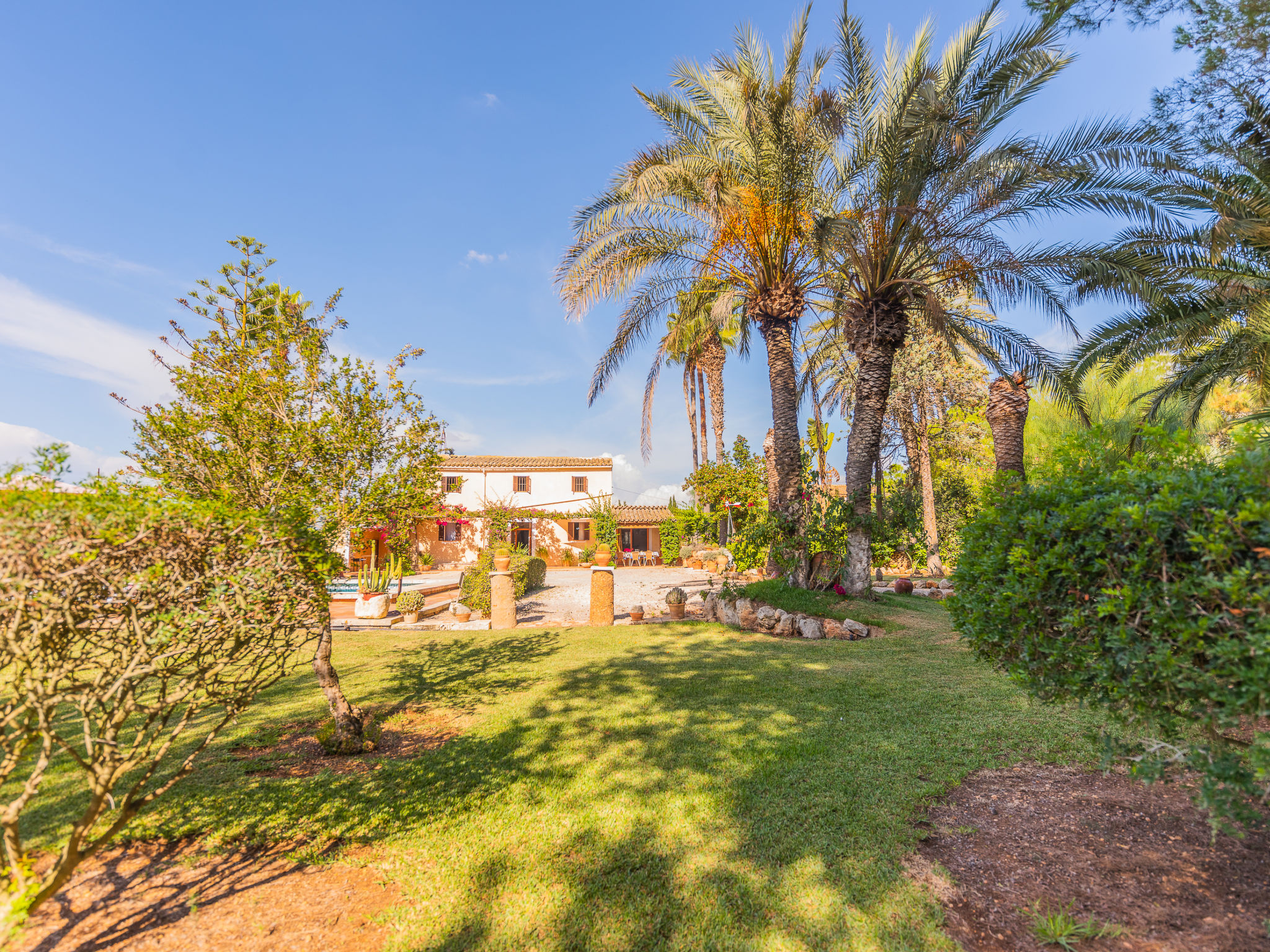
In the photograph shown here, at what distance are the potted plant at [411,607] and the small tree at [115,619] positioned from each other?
991cm

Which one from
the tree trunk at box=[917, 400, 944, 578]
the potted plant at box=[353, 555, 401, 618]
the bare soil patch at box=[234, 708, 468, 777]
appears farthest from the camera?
the tree trunk at box=[917, 400, 944, 578]

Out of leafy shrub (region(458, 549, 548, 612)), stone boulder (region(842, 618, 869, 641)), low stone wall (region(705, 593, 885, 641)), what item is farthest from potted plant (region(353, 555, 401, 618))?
stone boulder (region(842, 618, 869, 641))

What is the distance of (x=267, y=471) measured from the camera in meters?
4.97

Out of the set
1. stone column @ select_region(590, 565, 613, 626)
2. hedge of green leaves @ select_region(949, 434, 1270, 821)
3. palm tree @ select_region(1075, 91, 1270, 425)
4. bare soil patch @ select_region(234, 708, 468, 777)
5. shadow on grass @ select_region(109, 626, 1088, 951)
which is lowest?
shadow on grass @ select_region(109, 626, 1088, 951)

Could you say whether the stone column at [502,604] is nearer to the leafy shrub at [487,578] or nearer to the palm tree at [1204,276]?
the leafy shrub at [487,578]

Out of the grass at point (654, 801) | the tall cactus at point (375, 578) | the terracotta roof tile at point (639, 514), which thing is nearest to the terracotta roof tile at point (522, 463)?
the terracotta roof tile at point (639, 514)

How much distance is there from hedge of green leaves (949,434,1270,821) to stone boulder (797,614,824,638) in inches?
264

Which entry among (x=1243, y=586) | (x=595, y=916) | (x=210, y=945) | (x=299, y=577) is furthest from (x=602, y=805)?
(x=1243, y=586)

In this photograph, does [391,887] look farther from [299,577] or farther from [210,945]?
[299,577]

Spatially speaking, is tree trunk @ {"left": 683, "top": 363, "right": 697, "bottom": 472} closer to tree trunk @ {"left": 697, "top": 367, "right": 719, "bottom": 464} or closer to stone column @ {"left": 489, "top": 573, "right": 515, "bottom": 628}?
tree trunk @ {"left": 697, "top": 367, "right": 719, "bottom": 464}

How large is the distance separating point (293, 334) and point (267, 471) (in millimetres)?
1364

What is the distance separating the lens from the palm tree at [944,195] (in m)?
8.51

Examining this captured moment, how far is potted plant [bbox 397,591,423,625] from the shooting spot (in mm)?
12438

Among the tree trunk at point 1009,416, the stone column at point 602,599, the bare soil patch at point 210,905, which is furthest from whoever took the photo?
the tree trunk at point 1009,416
